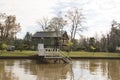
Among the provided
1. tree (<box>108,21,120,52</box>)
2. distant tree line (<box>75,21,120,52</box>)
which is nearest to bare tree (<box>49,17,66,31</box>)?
distant tree line (<box>75,21,120,52</box>)

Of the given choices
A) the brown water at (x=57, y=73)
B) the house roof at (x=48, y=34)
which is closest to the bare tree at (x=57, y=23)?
the house roof at (x=48, y=34)

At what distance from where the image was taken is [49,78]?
20.6 metres

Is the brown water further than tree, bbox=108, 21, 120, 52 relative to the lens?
No

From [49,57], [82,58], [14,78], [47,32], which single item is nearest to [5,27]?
[47,32]

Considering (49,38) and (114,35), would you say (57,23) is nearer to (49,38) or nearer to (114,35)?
(49,38)

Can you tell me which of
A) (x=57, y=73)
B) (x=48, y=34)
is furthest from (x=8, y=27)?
(x=57, y=73)

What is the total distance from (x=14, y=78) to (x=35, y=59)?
2050 cm

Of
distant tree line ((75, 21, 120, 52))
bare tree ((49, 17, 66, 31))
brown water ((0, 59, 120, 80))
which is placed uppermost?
bare tree ((49, 17, 66, 31))

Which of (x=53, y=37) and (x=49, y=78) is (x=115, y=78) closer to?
(x=49, y=78)

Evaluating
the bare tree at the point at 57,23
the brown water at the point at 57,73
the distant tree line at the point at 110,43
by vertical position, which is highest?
the bare tree at the point at 57,23

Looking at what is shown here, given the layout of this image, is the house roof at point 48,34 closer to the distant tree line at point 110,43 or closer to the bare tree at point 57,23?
the bare tree at point 57,23

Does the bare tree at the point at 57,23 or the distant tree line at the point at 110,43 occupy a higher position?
the bare tree at the point at 57,23

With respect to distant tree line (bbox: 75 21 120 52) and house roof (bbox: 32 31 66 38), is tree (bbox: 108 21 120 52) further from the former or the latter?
house roof (bbox: 32 31 66 38)

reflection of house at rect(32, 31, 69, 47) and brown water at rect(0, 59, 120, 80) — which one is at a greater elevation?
reflection of house at rect(32, 31, 69, 47)
